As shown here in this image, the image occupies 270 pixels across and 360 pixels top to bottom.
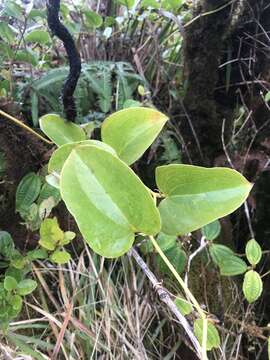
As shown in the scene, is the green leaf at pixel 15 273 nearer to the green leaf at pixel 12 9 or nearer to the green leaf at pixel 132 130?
the green leaf at pixel 132 130

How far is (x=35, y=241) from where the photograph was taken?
70 centimetres

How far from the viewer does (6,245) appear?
65 centimetres

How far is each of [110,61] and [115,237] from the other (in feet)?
1.88

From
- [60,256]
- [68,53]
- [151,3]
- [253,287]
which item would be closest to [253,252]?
[253,287]

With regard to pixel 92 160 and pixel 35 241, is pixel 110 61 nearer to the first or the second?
pixel 35 241

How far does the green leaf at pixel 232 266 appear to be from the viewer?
26.7 inches

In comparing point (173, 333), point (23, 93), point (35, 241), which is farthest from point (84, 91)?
point (173, 333)

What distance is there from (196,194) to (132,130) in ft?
0.34

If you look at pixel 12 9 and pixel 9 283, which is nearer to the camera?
pixel 9 283

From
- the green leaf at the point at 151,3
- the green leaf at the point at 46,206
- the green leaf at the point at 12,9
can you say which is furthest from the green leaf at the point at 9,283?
the green leaf at the point at 151,3

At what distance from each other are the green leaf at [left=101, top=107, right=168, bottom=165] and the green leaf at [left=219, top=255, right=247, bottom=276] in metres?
0.31

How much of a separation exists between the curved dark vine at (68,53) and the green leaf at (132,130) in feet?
0.55

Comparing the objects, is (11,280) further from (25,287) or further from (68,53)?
(68,53)

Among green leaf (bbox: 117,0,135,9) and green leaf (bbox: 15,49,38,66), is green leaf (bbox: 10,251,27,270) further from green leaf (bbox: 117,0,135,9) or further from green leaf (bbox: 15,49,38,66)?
green leaf (bbox: 117,0,135,9)
